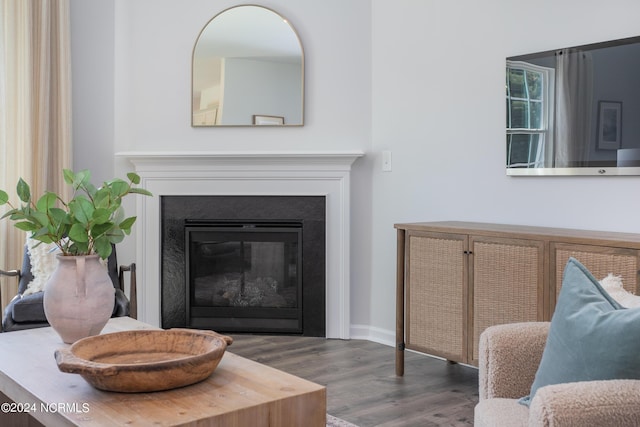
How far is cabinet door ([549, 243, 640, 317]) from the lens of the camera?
8.48ft

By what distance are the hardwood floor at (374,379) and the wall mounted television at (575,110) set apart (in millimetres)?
1135

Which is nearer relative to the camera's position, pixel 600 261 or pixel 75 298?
pixel 75 298

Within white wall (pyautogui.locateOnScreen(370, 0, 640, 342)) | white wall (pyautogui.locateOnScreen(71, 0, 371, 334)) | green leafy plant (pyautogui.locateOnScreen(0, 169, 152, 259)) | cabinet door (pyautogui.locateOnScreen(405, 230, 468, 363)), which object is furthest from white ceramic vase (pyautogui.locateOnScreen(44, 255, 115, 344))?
white wall (pyautogui.locateOnScreen(71, 0, 371, 334))

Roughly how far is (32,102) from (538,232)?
3135 millimetres

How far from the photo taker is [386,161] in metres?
4.34

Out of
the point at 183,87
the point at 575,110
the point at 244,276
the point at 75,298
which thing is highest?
the point at 183,87

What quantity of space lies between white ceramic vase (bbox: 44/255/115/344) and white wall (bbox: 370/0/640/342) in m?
2.17

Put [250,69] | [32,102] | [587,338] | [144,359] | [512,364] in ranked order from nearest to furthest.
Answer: [587,338], [512,364], [144,359], [32,102], [250,69]

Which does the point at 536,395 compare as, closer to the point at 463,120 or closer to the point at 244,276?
the point at 463,120

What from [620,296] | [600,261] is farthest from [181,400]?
[600,261]

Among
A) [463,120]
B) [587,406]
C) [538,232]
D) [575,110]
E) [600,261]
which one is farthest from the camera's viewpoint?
[463,120]

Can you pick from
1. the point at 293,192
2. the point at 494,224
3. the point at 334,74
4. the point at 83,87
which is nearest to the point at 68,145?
the point at 83,87

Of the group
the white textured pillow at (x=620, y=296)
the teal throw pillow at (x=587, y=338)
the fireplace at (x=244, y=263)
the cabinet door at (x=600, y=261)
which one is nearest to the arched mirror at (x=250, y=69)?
the fireplace at (x=244, y=263)

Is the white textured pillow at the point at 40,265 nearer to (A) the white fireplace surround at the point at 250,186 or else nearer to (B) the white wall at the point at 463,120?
(A) the white fireplace surround at the point at 250,186
